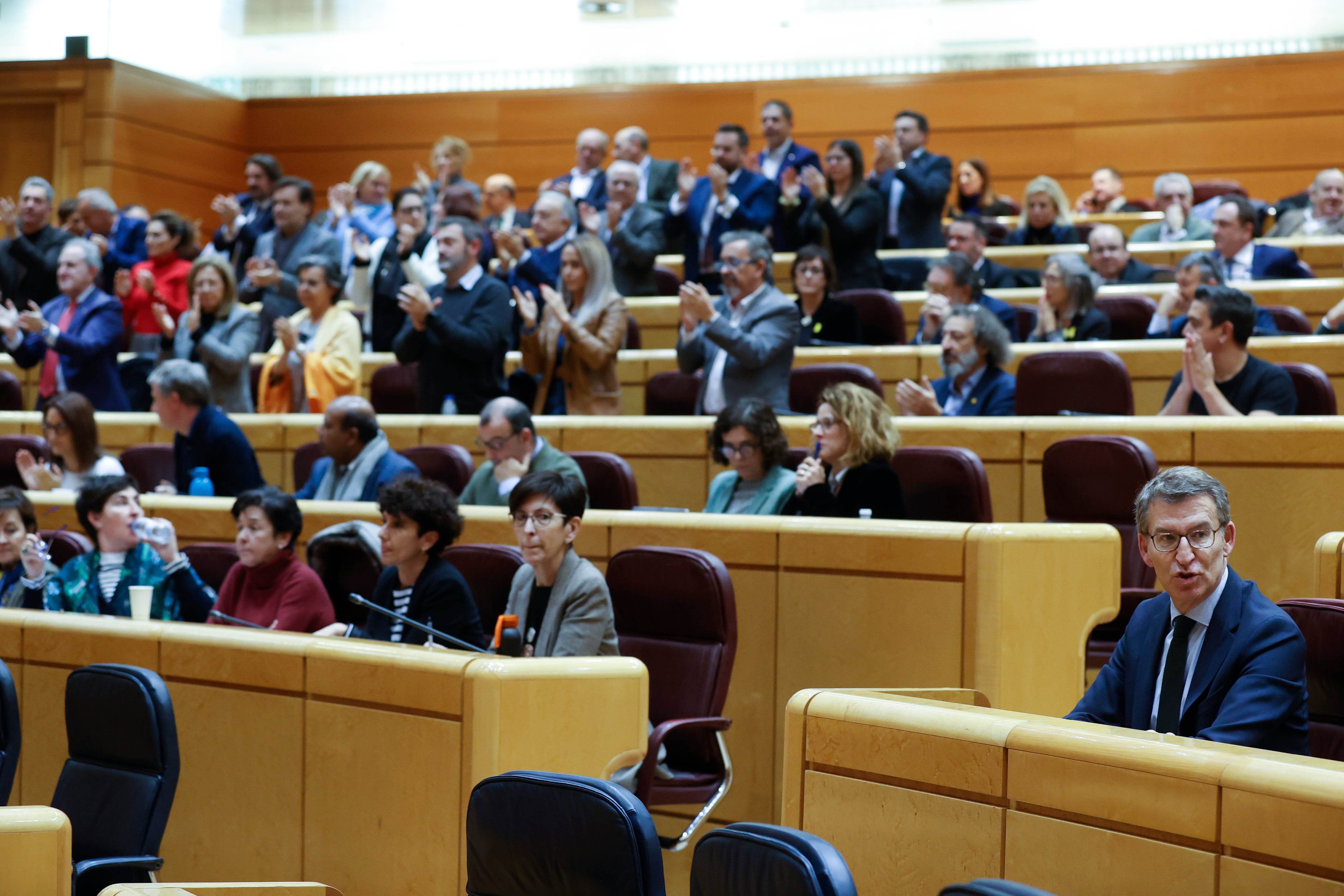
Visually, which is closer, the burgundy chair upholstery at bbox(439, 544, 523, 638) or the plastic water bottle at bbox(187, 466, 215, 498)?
the burgundy chair upholstery at bbox(439, 544, 523, 638)

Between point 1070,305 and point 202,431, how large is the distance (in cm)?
290

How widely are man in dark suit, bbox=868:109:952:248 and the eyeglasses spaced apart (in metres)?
4.68

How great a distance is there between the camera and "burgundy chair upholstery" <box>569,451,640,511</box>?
3863 mm

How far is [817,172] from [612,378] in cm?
162

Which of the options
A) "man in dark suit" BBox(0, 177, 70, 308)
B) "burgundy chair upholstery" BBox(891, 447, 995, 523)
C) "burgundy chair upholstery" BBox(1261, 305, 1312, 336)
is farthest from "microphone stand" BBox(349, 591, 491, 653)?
"man in dark suit" BBox(0, 177, 70, 308)

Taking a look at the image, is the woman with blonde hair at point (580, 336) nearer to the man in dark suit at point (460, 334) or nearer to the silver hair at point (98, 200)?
the man in dark suit at point (460, 334)

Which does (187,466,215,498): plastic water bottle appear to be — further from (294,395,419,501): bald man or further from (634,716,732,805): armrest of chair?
(634,716,732,805): armrest of chair

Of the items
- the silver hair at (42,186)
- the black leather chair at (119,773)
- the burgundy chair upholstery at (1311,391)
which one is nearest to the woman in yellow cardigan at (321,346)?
the silver hair at (42,186)

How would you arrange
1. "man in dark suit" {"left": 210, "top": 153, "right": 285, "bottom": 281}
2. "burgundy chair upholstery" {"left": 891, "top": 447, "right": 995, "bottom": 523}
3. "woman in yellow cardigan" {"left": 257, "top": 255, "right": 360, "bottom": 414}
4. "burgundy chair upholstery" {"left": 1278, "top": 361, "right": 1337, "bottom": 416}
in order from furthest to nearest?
A: "man in dark suit" {"left": 210, "top": 153, "right": 285, "bottom": 281} → "woman in yellow cardigan" {"left": 257, "top": 255, "right": 360, "bottom": 414} → "burgundy chair upholstery" {"left": 1278, "top": 361, "right": 1337, "bottom": 416} → "burgundy chair upholstery" {"left": 891, "top": 447, "right": 995, "bottom": 523}

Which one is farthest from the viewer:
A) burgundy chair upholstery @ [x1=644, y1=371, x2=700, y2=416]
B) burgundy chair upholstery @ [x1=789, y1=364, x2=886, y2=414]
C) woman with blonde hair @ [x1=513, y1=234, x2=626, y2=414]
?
burgundy chair upholstery @ [x1=644, y1=371, x2=700, y2=416]

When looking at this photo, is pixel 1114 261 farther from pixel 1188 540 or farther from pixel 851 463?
pixel 1188 540

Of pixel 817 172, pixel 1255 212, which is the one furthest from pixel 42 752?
pixel 1255 212

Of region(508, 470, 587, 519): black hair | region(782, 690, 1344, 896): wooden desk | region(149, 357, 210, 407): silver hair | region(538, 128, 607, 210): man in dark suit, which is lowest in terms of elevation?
region(782, 690, 1344, 896): wooden desk

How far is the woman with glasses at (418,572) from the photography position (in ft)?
9.78
